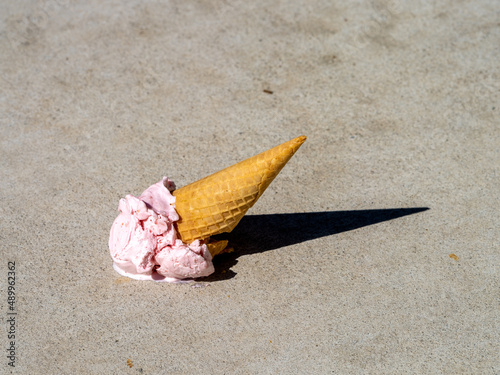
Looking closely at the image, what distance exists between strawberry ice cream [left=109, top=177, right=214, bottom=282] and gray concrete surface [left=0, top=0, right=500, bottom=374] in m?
0.17

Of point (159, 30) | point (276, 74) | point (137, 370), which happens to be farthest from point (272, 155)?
point (159, 30)

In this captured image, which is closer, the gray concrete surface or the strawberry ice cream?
the gray concrete surface

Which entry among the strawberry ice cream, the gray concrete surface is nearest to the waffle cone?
the strawberry ice cream

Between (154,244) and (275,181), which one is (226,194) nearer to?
(154,244)

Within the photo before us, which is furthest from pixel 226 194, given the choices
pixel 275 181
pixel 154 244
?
pixel 275 181

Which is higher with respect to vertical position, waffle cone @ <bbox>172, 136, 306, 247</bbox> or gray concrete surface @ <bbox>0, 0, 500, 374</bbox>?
waffle cone @ <bbox>172, 136, 306, 247</bbox>

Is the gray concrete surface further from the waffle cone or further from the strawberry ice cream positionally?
the waffle cone

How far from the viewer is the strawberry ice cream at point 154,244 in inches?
A: 148

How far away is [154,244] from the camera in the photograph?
3785mm

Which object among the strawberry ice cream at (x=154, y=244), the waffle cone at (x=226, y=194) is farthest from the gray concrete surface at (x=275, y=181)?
the waffle cone at (x=226, y=194)

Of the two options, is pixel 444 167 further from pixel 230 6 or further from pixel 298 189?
pixel 230 6

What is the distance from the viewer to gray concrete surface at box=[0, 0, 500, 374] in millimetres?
3650

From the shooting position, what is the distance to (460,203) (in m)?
4.67

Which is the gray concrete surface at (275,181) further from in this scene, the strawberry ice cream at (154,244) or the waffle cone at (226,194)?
the waffle cone at (226,194)
